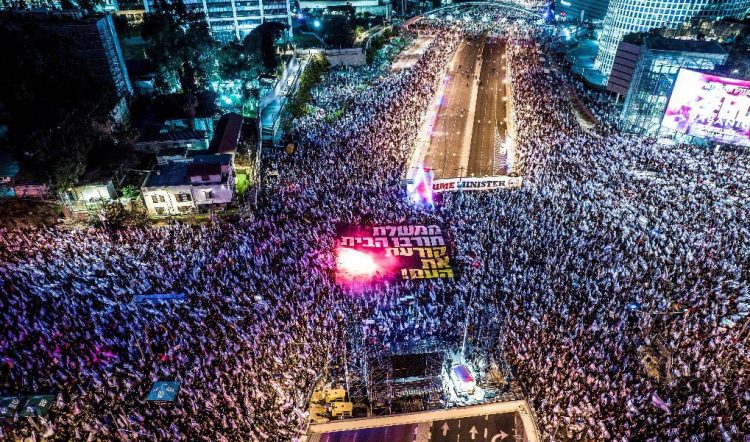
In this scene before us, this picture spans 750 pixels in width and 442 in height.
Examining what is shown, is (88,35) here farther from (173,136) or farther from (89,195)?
(89,195)

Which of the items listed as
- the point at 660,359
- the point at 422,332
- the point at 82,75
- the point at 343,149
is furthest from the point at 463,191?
the point at 82,75

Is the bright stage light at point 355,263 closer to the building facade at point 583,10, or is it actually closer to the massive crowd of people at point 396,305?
the massive crowd of people at point 396,305

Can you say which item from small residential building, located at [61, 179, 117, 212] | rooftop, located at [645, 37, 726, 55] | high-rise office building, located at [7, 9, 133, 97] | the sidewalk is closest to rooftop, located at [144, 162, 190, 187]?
small residential building, located at [61, 179, 117, 212]

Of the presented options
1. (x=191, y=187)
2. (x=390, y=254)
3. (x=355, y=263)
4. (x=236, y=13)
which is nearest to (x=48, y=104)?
(x=191, y=187)

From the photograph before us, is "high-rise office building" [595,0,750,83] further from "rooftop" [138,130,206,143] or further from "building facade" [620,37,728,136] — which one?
"rooftop" [138,130,206,143]

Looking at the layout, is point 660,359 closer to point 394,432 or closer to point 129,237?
point 394,432
